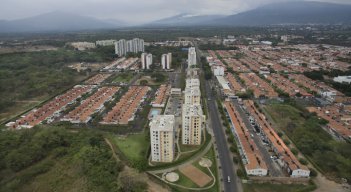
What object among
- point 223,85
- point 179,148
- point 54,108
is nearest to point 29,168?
point 179,148

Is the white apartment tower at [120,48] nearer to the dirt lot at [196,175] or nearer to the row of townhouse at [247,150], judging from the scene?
the row of townhouse at [247,150]

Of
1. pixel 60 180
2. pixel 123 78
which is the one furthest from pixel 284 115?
pixel 123 78

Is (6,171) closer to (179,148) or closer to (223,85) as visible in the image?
(179,148)

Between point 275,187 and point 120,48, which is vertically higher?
point 120,48

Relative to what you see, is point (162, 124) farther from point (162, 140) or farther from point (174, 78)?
point (174, 78)

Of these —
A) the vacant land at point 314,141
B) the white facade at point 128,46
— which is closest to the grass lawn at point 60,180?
the vacant land at point 314,141

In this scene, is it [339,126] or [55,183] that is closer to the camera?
[55,183]
